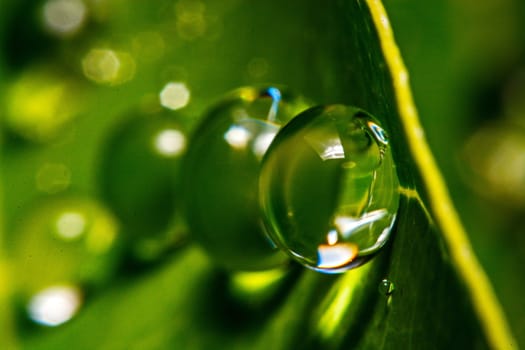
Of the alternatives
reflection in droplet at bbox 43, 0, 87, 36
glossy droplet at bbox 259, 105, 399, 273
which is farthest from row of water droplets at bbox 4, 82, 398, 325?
reflection in droplet at bbox 43, 0, 87, 36

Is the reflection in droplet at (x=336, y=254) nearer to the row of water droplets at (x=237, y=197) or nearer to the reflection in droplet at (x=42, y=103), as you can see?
the row of water droplets at (x=237, y=197)

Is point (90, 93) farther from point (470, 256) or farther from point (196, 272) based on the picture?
point (470, 256)

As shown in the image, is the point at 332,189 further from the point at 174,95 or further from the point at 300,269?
the point at 174,95

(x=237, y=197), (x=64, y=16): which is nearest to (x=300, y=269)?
(x=237, y=197)

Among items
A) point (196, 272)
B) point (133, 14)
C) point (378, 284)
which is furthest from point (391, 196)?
point (133, 14)

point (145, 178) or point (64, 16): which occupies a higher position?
point (64, 16)

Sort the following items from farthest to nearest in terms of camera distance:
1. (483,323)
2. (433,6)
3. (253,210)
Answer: (433,6) → (253,210) → (483,323)
